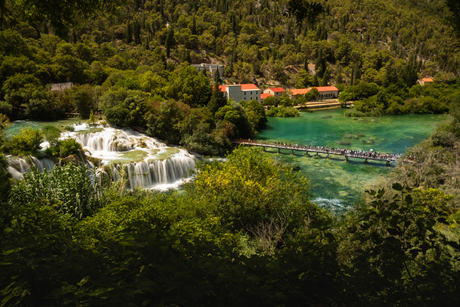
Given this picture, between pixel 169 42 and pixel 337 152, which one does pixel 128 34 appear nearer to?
pixel 169 42

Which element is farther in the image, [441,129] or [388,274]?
[441,129]

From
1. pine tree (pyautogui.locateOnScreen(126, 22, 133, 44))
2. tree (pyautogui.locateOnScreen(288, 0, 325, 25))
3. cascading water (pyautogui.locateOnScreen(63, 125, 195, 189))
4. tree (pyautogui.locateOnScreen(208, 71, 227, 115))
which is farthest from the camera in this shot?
pine tree (pyautogui.locateOnScreen(126, 22, 133, 44))

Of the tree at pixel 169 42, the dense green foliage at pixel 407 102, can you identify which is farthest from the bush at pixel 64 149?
the tree at pixel 169 42

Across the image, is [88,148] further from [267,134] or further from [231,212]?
[267,134]

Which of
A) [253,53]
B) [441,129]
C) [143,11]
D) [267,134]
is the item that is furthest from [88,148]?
[143,11]

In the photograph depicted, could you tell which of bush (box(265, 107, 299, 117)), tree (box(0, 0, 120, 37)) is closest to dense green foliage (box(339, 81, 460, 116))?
bush (box(265, 107, 299, 117))

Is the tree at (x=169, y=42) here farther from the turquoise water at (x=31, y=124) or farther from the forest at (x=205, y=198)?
the turquoise water at (x=31, y=124)

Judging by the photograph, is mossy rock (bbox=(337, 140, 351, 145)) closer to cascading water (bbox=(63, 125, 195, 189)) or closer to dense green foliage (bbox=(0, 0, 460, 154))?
dense green foliage (bbox=(0, 0, 460, 154))
